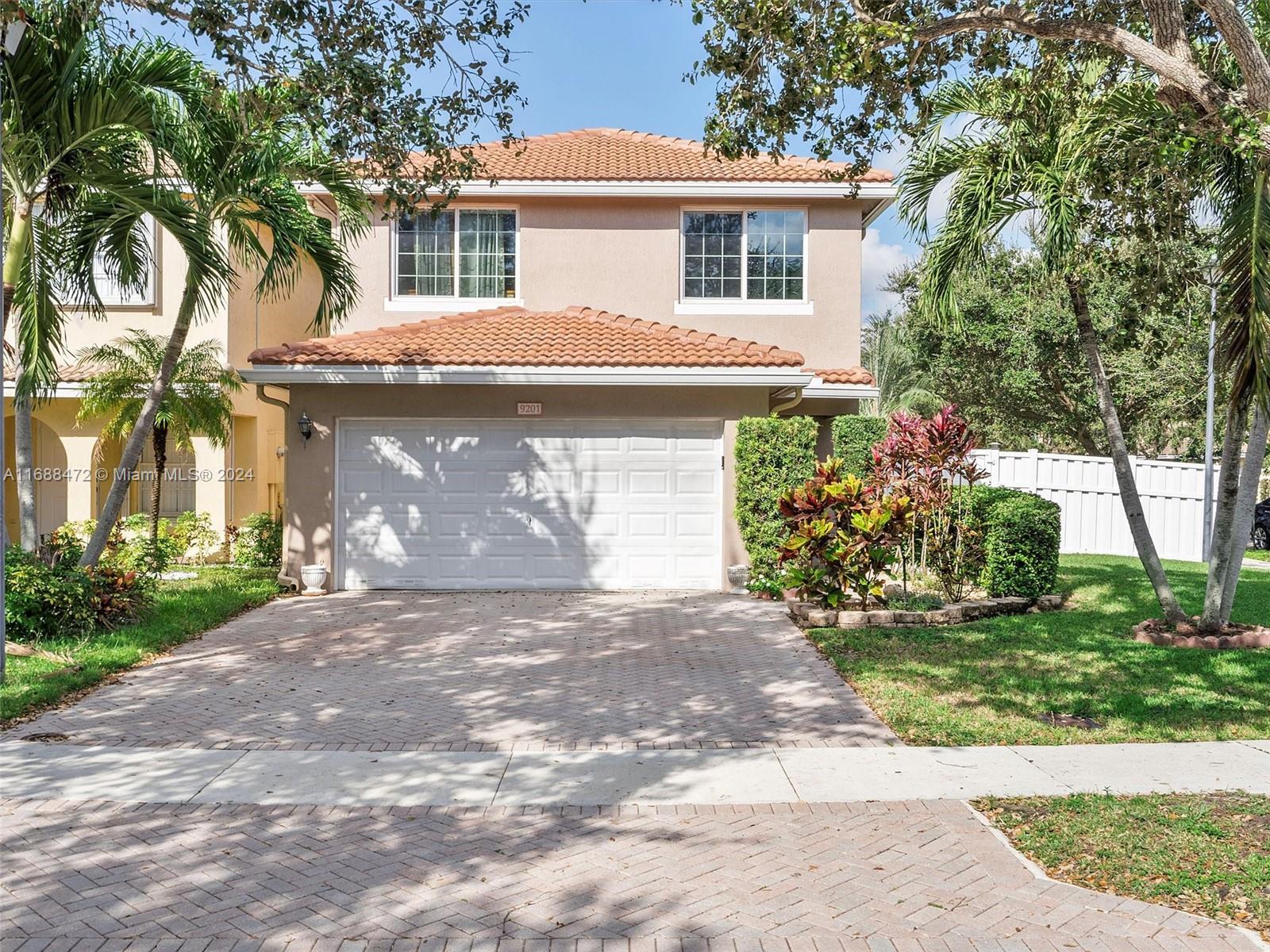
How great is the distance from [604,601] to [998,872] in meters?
8.71

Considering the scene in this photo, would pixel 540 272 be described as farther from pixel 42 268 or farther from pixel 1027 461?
pixel 1027 461

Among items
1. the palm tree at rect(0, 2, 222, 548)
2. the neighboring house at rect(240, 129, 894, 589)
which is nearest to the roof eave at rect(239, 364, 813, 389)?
the neighboring house at rect(240, 129, 894, 589)

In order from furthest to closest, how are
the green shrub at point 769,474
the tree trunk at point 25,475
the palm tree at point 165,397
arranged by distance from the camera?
1. the palm tree at point 165,397
2. the green shrub at point 769,474
3. the tree trunk at point 25,475

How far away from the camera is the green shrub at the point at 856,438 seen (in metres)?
15.9

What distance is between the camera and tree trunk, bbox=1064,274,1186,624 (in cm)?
1019

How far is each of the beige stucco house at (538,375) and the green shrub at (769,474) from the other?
0.76 metres

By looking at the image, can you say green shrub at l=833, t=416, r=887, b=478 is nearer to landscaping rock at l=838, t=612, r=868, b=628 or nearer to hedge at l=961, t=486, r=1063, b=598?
hedge at l=961, t=486, r=1063, b=598

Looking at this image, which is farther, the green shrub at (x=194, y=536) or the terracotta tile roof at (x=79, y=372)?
the green shrub at (x=194, y=536)

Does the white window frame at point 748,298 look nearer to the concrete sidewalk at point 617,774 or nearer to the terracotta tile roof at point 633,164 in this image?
the terracotta tile roof at point 633,164

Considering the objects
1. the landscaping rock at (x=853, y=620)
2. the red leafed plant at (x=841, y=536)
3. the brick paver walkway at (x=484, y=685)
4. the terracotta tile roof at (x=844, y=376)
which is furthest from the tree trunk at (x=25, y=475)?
the terracotta tile roof at (x=844, y=376)

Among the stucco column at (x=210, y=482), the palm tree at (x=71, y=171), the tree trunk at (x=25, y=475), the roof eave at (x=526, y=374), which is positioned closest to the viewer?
the palm tree at (x=71, y=171)

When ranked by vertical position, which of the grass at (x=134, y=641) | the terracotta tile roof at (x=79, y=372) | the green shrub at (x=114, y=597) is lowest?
the grass at (x=134, y=641)

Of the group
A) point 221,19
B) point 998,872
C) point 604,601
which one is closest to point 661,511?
point 604,601

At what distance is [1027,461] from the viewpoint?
20453 millimetres
